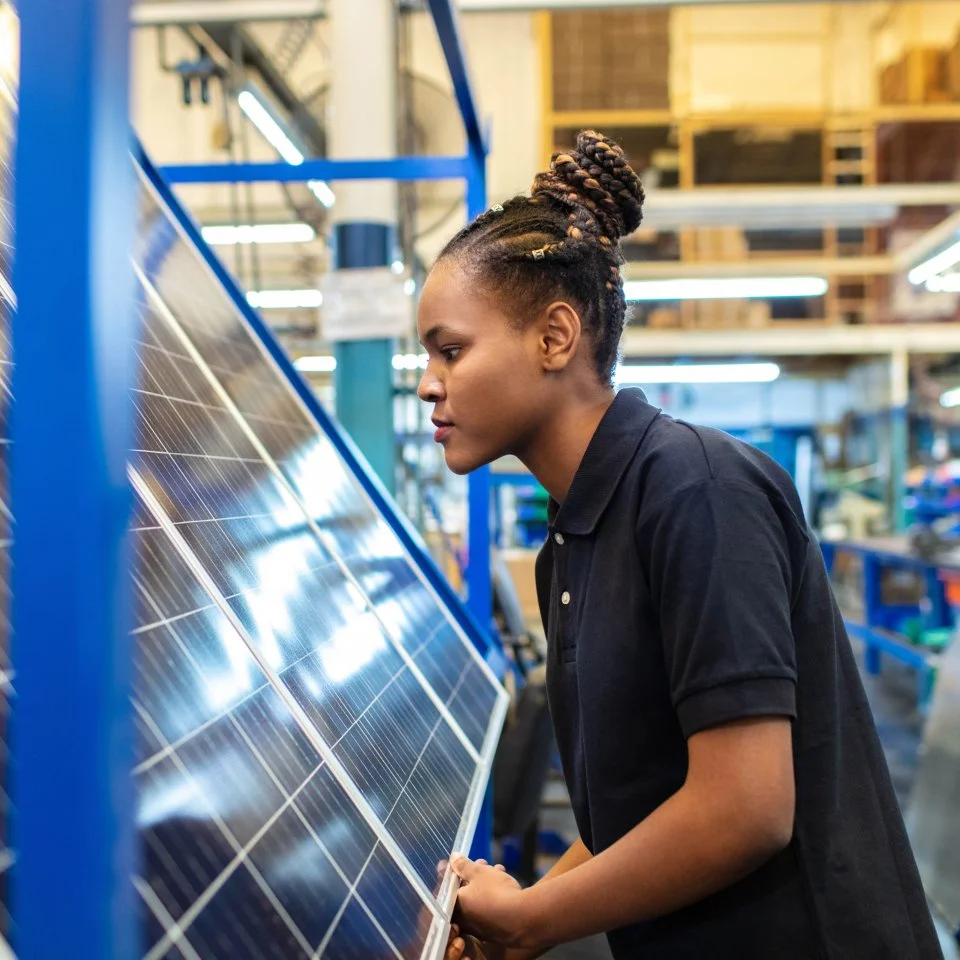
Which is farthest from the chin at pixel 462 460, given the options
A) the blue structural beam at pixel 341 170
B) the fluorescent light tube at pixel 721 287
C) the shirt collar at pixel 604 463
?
the fluorescent light tube at pixel 721 287

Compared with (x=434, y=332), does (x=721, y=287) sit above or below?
above

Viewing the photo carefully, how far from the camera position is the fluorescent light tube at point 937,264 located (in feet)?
27.5

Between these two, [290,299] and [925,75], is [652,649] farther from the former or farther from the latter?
[925,75]

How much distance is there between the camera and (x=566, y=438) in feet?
4.31

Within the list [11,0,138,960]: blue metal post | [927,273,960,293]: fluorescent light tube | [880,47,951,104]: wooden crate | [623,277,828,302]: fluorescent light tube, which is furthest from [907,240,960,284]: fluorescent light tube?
[11,0,138,960]: blue metal post

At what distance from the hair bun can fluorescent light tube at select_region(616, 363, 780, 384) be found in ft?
36.7

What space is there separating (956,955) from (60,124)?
9.45 feet

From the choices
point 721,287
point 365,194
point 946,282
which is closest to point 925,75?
point 946,282

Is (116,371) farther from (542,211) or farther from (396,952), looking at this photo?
(542,211)

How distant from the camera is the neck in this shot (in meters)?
1.31

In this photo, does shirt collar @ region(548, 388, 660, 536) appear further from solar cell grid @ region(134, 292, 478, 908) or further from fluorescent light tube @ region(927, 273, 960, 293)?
fluorescent light tube @ region(927, 273, 960, 293)

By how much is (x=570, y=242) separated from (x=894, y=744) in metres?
6.28

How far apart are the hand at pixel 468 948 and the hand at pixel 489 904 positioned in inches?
0.8

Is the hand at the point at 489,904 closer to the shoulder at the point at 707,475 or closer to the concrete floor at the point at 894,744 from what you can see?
the shoulder at the point at 707,475
